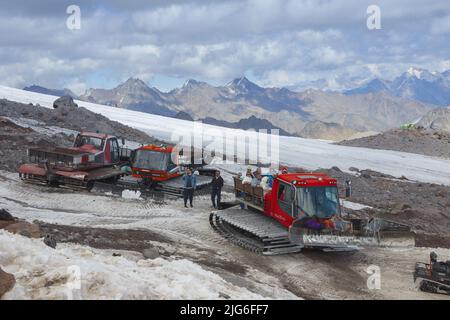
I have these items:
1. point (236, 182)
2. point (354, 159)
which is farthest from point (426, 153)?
point (236, 182)

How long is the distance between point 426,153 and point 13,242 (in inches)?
2552

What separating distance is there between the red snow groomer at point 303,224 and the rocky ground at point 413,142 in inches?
2189

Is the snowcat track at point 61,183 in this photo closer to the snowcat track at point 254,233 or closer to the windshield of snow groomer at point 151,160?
the windshield of snow groomer at point 151,160

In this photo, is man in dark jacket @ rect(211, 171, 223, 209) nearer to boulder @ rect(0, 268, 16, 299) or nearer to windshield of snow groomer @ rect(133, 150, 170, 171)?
windshield of snow groomer @ rect(133, 150, 170, 171)

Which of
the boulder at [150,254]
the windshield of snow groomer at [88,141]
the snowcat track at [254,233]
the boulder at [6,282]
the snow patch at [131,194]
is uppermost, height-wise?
the windshield of snow groomer at [88,141]

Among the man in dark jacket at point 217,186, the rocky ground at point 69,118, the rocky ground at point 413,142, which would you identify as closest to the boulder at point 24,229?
the man in dark jacket at point 217,186

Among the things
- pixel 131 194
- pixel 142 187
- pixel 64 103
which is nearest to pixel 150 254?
pixel 131 194

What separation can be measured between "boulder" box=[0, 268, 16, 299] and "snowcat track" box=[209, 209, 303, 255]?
780 centimetres

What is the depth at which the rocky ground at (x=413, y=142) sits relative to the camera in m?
67.8

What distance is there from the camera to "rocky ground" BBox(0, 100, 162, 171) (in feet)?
85.2

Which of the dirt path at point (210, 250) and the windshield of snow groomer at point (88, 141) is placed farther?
the windshield of snow groomer at point (88, 141)

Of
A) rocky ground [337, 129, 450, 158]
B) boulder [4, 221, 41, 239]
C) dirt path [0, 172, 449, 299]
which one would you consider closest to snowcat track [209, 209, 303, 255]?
dirt path [0, 172, 449, 299]

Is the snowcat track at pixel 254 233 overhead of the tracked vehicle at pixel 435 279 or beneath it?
overhead

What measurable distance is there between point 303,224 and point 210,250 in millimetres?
2620
